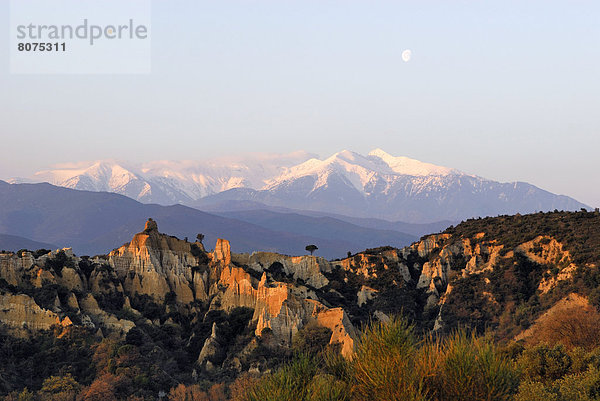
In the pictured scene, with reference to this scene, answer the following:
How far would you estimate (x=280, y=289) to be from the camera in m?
110

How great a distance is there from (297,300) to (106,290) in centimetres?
3288

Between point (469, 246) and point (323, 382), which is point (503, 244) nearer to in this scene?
point (469, 246)

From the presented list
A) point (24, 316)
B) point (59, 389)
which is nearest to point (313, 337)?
point (59, 389)

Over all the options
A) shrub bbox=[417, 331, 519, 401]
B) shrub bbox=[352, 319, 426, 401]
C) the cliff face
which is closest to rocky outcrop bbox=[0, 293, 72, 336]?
the cliff face

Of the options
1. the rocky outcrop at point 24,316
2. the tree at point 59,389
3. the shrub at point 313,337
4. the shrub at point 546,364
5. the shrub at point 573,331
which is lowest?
the tree at point 59,389

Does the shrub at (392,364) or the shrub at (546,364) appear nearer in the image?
Answer: the shrub at (392,364)

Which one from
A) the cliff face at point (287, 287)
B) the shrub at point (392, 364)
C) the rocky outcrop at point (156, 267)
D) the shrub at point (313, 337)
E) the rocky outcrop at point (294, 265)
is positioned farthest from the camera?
the rocky outcrop at point (294, 265)

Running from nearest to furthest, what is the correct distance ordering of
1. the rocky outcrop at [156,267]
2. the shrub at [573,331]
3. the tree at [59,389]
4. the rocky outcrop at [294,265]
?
the shrub at [573,331]
the tree at [59,389]
the rocky outcrop at [156,267]
the rocky outcrop at [294,265]

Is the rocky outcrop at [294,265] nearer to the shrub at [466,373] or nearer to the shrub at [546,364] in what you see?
the shrub at [546,364]

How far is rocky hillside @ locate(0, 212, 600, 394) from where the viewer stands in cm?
10194

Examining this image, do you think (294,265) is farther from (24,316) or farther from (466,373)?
(466,373)

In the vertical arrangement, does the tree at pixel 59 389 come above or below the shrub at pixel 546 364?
below

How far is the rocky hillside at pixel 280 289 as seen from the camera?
10194cm

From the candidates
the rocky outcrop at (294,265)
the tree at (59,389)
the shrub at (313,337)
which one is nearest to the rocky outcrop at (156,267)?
the rocky outcrop at (294,265)
